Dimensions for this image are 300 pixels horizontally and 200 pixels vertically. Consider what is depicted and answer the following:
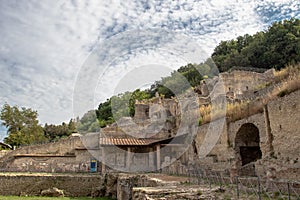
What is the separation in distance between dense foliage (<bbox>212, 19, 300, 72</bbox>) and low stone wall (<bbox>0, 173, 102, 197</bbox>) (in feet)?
102

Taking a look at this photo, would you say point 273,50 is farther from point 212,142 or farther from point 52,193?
point 52,193

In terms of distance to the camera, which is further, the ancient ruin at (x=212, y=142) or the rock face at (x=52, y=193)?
the rock face at (x=52, y=193)

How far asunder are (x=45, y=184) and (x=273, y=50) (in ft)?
126

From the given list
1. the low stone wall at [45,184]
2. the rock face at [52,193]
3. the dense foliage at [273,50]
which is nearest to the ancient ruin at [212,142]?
the low stone wall at [45,184]

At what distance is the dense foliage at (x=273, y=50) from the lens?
43.1 metres

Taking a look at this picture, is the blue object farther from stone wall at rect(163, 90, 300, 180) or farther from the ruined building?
stone wall at rect(163, 90, 300, 180)

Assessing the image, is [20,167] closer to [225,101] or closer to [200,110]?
[200,110]

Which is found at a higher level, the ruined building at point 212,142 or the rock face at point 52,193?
the ruined building at point 212,142

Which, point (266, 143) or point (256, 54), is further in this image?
point (256, 54)

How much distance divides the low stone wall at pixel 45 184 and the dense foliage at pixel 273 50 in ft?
102

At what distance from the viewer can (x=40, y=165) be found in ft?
99.3

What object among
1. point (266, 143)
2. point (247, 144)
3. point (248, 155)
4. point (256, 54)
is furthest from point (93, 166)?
point (256, 54)

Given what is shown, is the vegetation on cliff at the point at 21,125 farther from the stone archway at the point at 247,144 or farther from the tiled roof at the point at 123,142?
the stone archway at the point at 247,144

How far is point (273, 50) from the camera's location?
1801 inches
